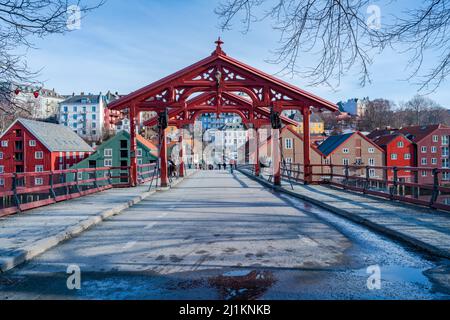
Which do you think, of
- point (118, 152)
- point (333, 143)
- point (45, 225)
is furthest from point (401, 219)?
point (333, 143)

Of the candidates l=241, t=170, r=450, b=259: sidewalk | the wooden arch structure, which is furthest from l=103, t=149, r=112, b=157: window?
l=241, t=170, r=450, b=259: sidewalk

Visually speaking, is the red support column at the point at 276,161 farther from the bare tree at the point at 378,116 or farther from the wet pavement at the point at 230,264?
the bare tree at the point at 378,116

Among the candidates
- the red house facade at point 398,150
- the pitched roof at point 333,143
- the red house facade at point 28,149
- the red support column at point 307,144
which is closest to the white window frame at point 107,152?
the red house facade at point 28,149

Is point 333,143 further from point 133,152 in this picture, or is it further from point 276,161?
point 133,152

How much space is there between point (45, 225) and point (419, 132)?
7480 centimetres

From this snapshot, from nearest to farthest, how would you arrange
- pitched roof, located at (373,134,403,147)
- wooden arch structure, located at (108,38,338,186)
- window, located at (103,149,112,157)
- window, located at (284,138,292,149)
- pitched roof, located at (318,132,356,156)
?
wooden arch structure, located at (108,38,338,186) → window, located at (103,149,112,157) → pitched roof, located at (318,132,356,156) → window, located at (284,138,292,149) → pitched roof, located at (373,134,403,147)

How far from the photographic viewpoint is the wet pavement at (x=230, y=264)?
431 cm

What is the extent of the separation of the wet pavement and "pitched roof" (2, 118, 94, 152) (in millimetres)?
54901

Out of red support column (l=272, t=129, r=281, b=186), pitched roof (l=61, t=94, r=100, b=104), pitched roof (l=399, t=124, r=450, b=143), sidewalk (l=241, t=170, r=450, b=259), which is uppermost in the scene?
pitched roof (l=61, t=94, r=100, b=104)

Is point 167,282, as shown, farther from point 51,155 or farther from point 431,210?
point 51,155

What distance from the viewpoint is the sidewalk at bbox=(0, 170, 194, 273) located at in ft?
19.6

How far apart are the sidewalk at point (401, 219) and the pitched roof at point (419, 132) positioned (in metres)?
64.4

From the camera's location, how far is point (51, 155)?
5728 cm

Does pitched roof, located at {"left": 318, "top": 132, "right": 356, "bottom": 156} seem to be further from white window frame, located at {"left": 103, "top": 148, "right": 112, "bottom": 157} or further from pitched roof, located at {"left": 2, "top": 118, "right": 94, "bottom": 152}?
pitched roof, located at {"left": 2, "top": 118, "right": 94, "bottom": 152}
